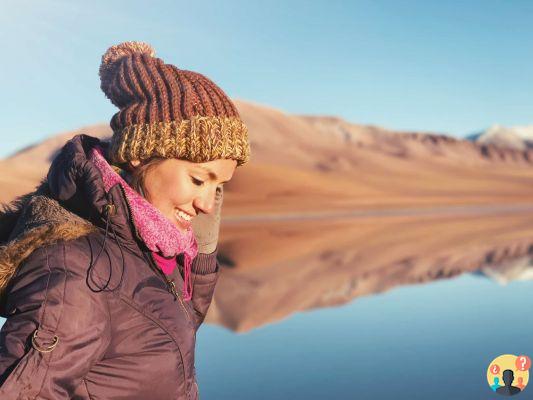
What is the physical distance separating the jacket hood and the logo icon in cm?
182

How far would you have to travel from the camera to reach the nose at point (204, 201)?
5.32 ft

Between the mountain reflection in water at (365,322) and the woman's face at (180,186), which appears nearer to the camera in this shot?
the woman's face at (180,186)

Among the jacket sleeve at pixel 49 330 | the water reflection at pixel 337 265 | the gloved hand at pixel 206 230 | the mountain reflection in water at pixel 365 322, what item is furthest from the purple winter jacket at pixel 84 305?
the water reflection at pixel 337 265

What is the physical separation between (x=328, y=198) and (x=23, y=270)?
123 feet

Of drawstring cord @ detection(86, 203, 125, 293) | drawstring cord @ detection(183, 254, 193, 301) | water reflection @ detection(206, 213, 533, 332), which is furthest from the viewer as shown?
water reflection @ detection(206, 213, 533, 332)

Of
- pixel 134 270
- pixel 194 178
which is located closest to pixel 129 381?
pixel 134 270

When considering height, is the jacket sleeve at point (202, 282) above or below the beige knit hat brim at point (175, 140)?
below

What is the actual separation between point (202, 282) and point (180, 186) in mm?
475

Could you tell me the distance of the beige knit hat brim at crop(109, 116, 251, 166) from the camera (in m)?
1.52

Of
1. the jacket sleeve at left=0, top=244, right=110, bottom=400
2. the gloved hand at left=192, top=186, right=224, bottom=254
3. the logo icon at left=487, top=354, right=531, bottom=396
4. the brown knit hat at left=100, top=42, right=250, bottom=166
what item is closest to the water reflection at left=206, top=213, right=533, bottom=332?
the logo icon at left=487, top=354, right=531, bottom=396

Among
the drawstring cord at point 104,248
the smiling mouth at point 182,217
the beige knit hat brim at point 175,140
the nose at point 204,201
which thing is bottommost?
the drawstring cord at point 104,248

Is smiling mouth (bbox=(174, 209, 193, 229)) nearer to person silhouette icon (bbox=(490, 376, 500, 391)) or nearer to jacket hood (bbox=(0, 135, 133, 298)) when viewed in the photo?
jacket hood (bbox=(0, 135, 133, 298))

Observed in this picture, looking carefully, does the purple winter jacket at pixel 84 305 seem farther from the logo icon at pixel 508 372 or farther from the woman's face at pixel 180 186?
the logo icon at pixel 508 372

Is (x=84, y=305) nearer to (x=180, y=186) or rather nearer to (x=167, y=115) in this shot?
(x=180, y=186)
